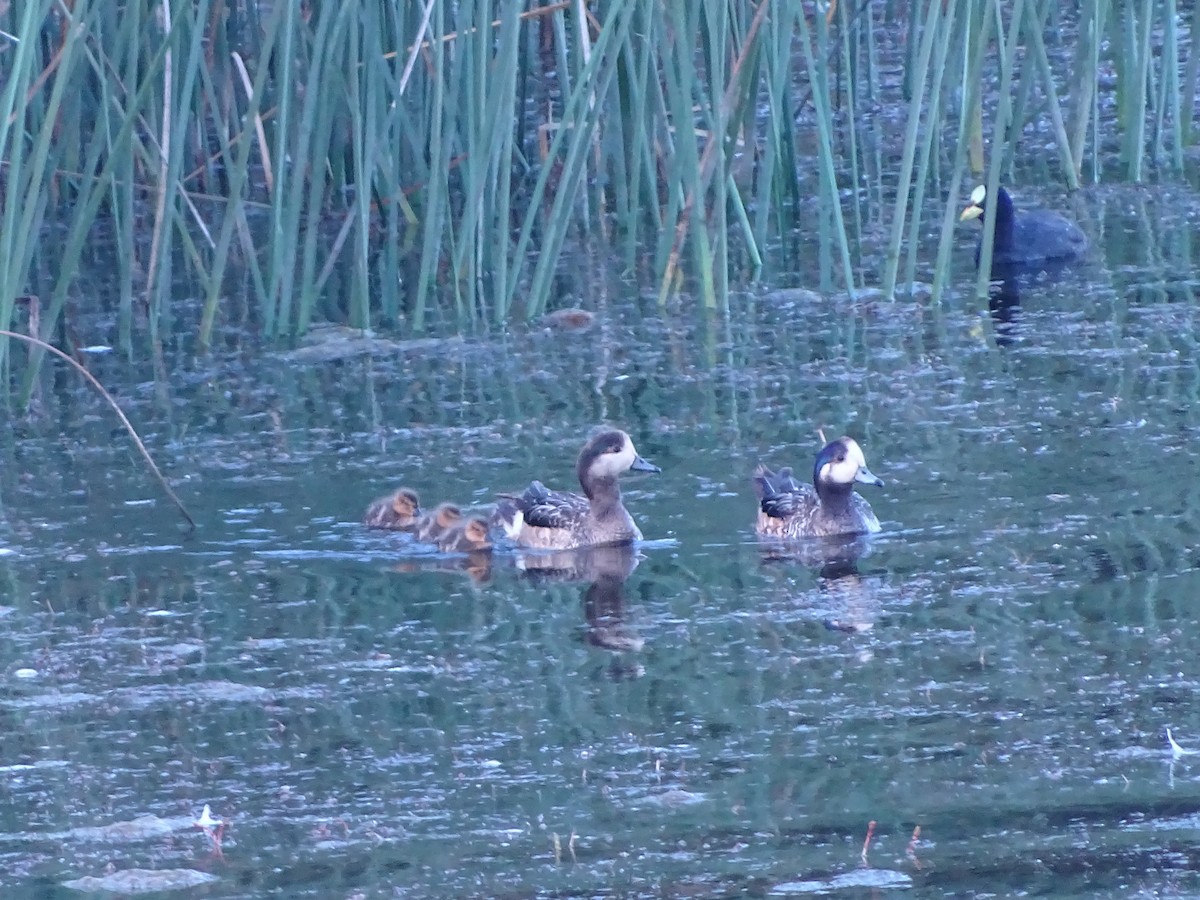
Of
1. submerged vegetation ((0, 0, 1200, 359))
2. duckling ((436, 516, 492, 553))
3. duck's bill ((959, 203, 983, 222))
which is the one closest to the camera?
duckling ((436, 516, 492, 553))

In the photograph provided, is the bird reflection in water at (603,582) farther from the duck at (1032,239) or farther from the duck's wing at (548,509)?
the duck at (1032,239)

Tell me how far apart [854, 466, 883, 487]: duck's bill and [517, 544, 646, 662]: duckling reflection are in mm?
768

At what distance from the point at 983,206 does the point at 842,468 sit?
508 centimetres

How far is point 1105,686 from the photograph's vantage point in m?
5.61

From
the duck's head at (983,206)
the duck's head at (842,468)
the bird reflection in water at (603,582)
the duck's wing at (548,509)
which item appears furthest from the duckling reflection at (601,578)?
the duck's head at (983,206)

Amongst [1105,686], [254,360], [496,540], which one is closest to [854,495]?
[496,540]

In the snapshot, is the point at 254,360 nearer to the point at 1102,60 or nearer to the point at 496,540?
the point at 496,540

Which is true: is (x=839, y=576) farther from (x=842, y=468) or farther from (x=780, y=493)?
(x=780, y=493)

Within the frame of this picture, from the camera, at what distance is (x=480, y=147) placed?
9617 millimetres

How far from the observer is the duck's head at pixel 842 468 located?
7508mm

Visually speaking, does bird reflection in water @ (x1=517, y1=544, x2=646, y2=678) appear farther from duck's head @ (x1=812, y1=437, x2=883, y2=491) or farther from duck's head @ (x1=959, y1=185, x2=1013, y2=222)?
duck's head @ (x1=959, y1=185, x2=1013, y2=222)

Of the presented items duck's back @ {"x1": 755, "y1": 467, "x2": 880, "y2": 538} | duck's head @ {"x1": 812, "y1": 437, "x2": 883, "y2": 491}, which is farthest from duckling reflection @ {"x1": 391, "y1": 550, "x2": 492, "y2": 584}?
duck's head @ {"x1": 812, "y1": 437, "x2": 883, "y2": 491}

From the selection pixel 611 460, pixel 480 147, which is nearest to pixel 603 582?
pixel 611 460

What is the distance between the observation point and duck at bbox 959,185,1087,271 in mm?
11781
